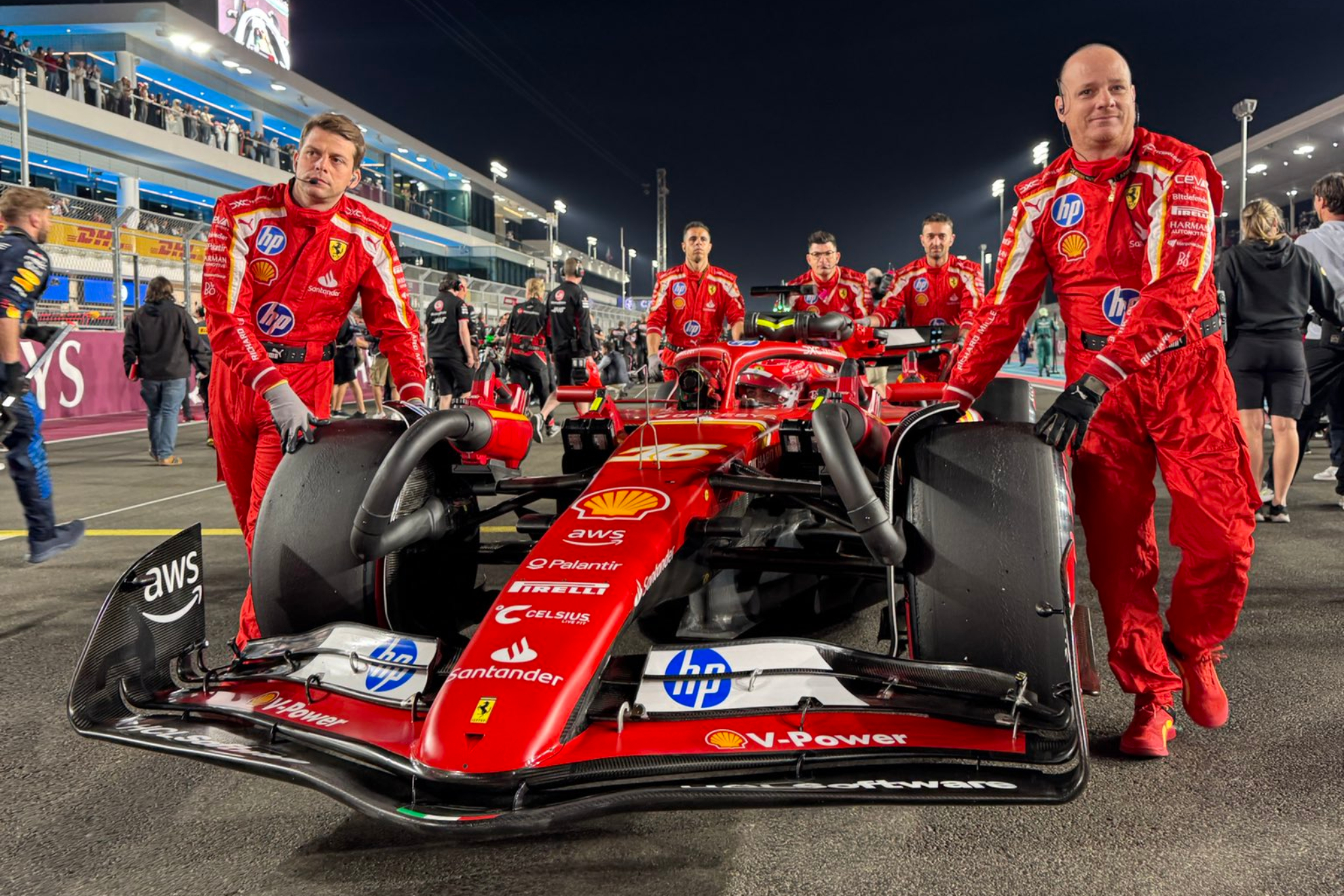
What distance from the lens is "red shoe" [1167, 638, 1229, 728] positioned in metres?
2.61

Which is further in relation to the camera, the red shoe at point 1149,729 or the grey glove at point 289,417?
the grey glove at point 289,417

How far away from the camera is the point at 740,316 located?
317 inches

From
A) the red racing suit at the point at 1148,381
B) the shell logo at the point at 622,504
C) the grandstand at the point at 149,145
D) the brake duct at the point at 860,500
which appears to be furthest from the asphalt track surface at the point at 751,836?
the grandstand at the point at 149,145

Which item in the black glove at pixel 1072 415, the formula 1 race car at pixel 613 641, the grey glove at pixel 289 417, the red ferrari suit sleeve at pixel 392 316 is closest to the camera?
the formula 1 race car at pixel 613 641

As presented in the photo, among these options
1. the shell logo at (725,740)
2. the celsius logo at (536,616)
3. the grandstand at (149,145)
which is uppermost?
the grandstand at (149,145)

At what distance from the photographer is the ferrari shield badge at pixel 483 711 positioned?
1.88m

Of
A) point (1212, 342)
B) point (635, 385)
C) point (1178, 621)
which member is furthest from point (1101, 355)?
point (635, 385)

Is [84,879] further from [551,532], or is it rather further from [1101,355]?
[1101,355]

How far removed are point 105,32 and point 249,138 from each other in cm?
445

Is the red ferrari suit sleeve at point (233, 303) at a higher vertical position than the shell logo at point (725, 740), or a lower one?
higher

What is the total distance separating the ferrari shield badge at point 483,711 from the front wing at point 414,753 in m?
0.12

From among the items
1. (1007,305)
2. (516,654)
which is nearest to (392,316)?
(516,654)

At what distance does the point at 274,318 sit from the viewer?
10.6 ft

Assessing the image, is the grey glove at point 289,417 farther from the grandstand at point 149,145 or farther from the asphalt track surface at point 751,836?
the grandstand at point 149,145
